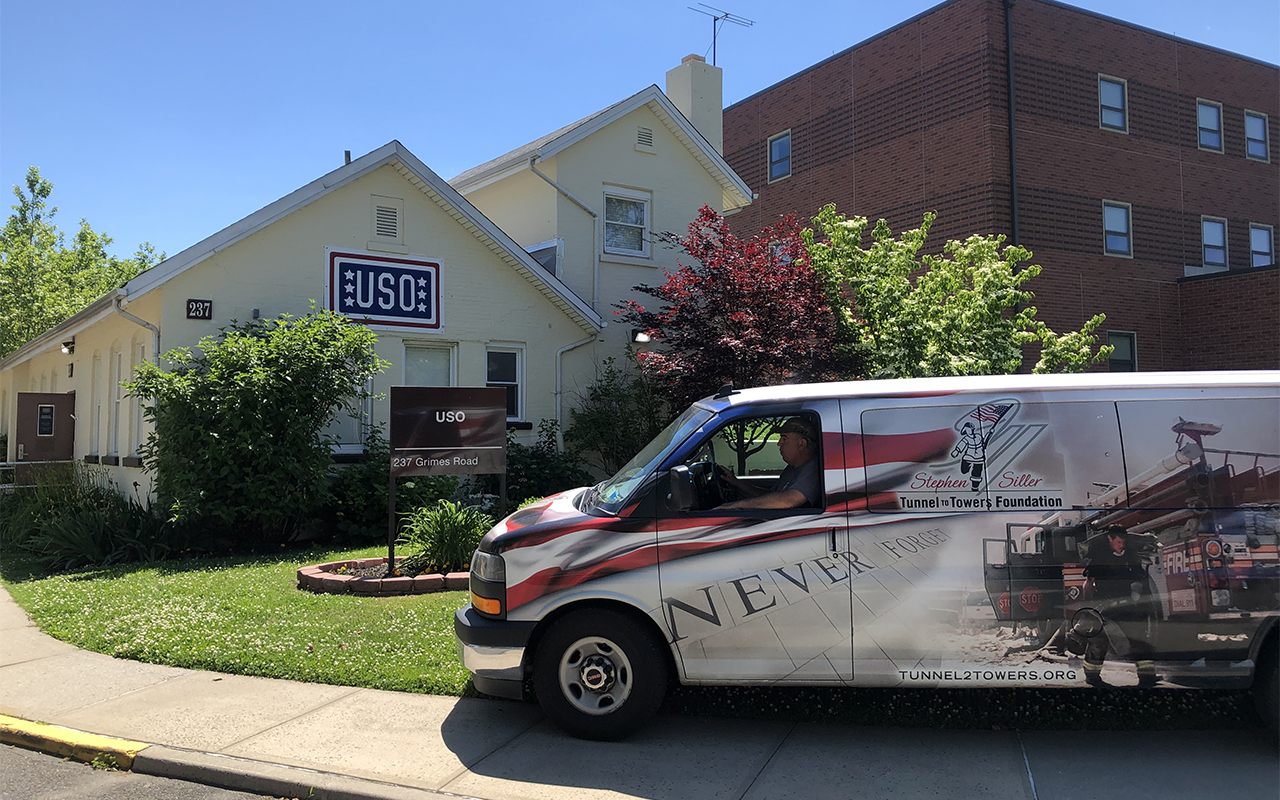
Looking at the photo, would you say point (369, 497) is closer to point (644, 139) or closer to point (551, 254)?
point (551, 254)

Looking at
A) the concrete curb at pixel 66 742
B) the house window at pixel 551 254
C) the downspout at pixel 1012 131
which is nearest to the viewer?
the concrete curb at pixel 66 742

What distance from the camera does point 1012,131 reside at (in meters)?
18.4

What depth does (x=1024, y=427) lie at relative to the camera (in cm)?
486

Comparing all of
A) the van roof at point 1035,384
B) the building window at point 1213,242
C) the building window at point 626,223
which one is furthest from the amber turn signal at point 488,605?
the building window at point 1213,242

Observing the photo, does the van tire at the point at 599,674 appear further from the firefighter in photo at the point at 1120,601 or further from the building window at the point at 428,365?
the building window at the point at 428,365

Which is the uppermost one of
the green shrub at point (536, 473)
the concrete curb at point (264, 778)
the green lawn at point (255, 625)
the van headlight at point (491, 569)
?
the green shrub at point (536, 473)

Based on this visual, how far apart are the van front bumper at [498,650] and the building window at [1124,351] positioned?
1852cm

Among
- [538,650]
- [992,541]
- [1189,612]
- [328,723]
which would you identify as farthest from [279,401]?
[1189,612]

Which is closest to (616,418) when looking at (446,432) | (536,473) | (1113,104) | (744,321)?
(536,473)

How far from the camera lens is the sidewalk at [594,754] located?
14.5 ft

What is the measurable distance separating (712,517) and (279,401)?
303 inches

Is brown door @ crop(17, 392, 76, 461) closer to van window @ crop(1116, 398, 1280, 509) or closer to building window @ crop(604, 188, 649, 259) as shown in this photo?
building window @ crop(604, 188, 649, 259)

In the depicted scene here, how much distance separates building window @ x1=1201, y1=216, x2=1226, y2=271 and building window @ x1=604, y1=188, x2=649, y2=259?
1396 centimetres

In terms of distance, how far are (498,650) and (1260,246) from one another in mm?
24401
